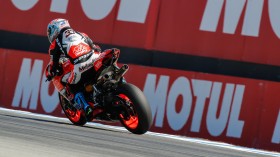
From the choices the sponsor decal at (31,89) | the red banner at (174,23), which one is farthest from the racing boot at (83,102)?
the red banner at (174,23)

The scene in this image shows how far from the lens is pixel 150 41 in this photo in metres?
13.8

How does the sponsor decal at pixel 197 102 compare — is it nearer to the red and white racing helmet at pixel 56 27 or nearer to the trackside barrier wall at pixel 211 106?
the trackside barrier wall at pixel 211 106

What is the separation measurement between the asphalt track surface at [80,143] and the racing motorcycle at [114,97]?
251 mm

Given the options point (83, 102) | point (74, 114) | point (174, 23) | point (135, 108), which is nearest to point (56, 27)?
point (83, 102)

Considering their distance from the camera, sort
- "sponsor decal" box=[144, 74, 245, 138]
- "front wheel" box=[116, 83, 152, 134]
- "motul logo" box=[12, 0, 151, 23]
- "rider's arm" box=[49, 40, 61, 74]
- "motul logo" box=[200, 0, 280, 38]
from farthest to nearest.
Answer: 1. "motul logo" box=[12, 0, 151, 23]
2. "motul logo" box=[200, 0, 280, 38]
3. "sponsor decal" box=[144, 74, 245, 138]
4. "rider's arm" box=[49, 40, 61, 74]
5. "front wheel" box=[116, 83, 152, 134]

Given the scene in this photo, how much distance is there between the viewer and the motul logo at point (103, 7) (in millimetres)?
13914

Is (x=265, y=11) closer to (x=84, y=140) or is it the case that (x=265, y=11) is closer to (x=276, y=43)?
(x=276, y=43)

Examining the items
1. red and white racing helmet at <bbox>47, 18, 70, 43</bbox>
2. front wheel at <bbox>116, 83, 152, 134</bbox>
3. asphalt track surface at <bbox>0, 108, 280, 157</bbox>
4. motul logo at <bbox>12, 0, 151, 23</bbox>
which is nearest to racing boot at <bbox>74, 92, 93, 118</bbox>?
asphalt track surface at <bbox>0, 108, 280, 157</bbox>

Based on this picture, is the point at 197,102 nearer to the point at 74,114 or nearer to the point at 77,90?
the point at 74,114

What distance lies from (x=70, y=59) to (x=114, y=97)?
3.42 feet

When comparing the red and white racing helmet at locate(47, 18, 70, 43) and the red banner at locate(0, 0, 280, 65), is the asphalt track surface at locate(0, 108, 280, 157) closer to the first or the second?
the red and white racing helmet at locate(47, 18, 70, 43)

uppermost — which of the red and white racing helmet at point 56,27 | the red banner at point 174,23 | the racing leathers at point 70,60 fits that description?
the red banner at point 174,23

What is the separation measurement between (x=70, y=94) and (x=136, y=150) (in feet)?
7.71

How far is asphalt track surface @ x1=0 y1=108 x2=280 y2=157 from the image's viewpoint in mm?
7238
